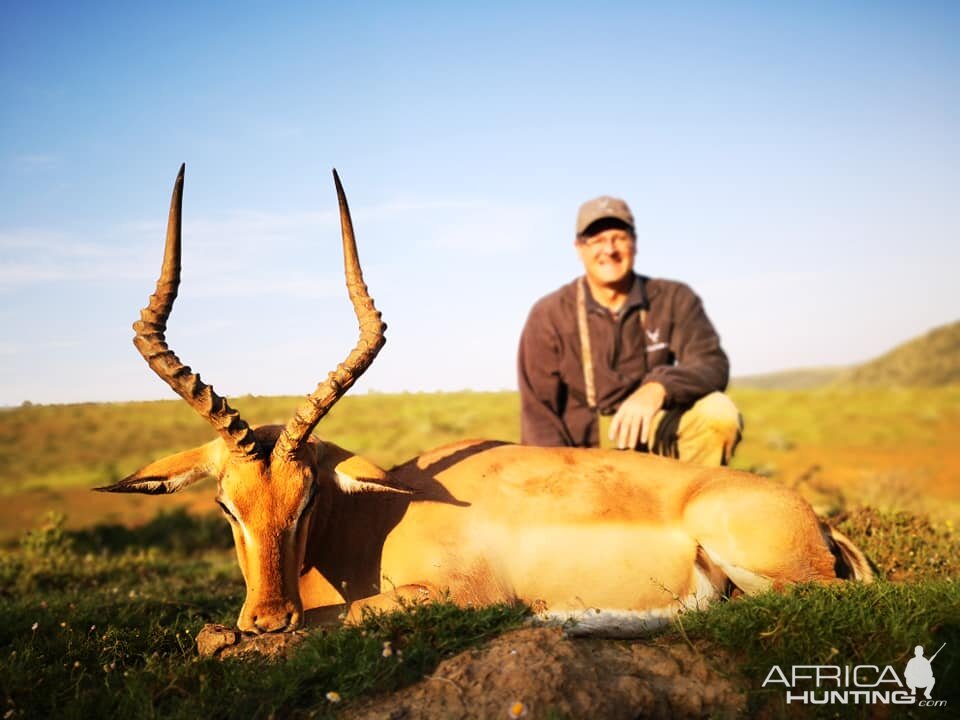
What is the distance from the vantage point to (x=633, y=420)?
6859 millimetres

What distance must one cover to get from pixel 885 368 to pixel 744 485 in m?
84.2

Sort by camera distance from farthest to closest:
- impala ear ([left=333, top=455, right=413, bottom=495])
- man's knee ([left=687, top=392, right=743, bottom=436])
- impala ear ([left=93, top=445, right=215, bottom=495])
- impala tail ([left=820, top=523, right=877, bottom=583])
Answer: man's knee ([left=687, top=392, right=743, bottom=436]) < impala tail ([left=820, top=523, right=877, bottom=583]) < impala ear ([left=333, top=455, right=413, bottom=495]) < impala ear ([left=93, top=445, right=215, bottom=495])

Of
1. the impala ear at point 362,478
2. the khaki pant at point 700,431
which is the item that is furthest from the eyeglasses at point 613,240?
the impala ear at point 362,478

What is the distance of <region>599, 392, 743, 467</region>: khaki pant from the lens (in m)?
7.77

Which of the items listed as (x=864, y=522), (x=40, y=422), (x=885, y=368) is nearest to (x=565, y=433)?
(x=864, y=522)

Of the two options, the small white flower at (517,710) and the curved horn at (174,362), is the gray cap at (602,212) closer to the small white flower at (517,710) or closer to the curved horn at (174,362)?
the curved horn at (174,362)

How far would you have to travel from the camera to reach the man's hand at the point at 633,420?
6.82 m

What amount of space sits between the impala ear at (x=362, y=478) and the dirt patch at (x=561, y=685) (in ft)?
4.88

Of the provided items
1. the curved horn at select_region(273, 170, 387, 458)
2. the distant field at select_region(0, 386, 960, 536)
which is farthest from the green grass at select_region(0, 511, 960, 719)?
the distant field at select_region(0, 386, 960, 536)

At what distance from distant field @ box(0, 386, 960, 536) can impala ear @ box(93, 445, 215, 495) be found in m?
12.0

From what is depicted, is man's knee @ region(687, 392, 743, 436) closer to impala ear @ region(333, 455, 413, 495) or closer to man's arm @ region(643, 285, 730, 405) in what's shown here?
man's arm @ region(643, 285, 730, 405)

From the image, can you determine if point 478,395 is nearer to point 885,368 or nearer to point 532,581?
point 532,581

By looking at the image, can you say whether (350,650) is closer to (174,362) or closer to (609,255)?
(174,362)

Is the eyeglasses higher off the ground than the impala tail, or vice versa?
the eyeglasses
